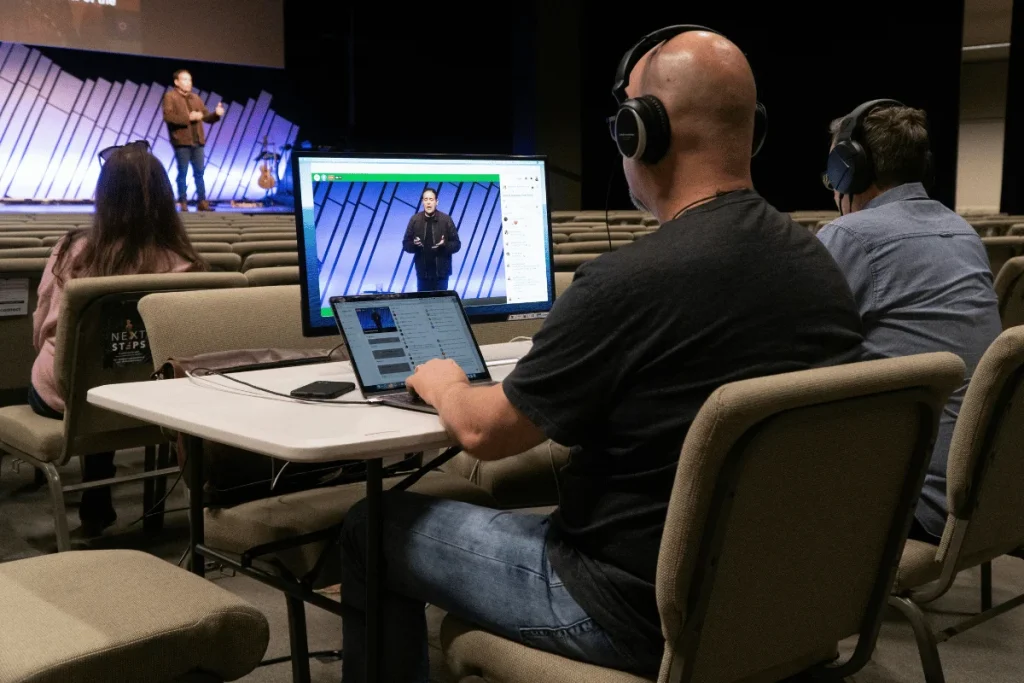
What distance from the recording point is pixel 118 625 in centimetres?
136

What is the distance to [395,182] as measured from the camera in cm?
205

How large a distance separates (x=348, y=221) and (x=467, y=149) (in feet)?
37.7

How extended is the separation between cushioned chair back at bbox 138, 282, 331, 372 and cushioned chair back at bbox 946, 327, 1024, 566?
4.29ft

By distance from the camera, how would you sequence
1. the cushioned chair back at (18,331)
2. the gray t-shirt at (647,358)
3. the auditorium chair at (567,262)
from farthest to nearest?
the auditorium chair at (567,262)
the cushioned chair back at (18,331)
the gray t-shirt at (647,358)

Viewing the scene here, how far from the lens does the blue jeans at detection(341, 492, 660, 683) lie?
4.42 ft

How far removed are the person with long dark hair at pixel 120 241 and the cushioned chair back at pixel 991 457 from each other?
2.07 metres

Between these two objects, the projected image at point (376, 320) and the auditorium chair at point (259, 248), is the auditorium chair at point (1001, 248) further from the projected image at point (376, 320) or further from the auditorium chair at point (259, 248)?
the projected image at point (376, 320)

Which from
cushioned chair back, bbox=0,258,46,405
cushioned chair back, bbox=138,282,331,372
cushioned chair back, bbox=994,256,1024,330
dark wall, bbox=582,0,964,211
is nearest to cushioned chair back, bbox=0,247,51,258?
cushioned chair back, bbox=0,258,46,405

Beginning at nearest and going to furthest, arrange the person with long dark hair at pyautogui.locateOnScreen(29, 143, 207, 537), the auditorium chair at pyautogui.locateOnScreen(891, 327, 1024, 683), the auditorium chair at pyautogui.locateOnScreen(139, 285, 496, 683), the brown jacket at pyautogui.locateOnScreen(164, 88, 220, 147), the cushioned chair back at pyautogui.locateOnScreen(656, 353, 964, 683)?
the cushioned chair back at pyautogui.locateOnScreen(656, 353, 964, 683) → the auditorium chair at pyautogui.locateOnScreen(891, 327, 1024, 683) → the auditorium chair at pyautogui.locateOnScreen(139, 285, 496, 683) → the person with long dark hair at pyautogui.locateOnScreen(29, 143, 207, 537) → the brown jacket at pyautogui.locateOnScreen(164, 88, 220, 147)

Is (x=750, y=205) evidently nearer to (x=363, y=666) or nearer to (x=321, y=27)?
(x=363, y=666)

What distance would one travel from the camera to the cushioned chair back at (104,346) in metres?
2.36

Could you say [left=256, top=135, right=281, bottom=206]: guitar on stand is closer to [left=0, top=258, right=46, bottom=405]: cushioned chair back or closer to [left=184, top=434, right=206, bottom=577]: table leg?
[left=0, top=258, right=46, bottom=405]: cushioned chair back

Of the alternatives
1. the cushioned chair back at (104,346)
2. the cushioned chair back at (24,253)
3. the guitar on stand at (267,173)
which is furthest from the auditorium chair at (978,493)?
the guitar on stand at (267,173)

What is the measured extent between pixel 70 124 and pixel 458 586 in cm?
1240
